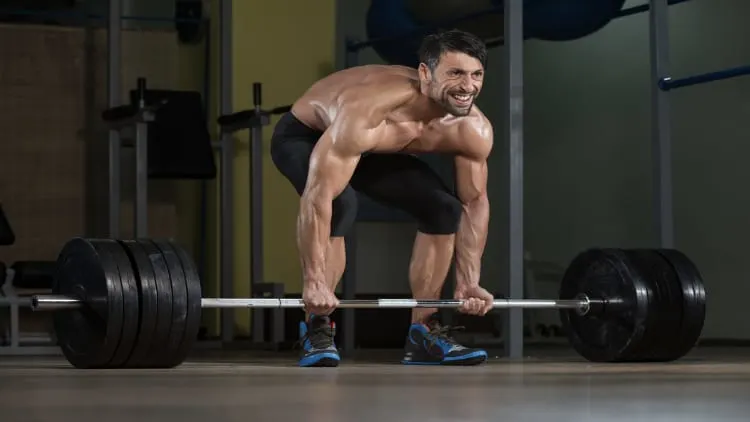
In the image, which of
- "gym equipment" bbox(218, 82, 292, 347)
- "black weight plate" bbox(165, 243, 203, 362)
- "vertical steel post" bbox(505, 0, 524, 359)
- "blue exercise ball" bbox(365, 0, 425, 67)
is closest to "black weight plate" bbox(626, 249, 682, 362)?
"vertical steel post" bbox(505, 0, 524, 359)

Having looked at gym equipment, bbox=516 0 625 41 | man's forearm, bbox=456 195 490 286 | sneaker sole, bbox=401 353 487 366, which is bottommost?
sneaker sole, bbox=401 353 487 366

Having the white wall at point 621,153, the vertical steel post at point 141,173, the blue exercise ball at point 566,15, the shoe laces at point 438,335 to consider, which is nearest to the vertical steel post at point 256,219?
the vertical steel post at point 141,173

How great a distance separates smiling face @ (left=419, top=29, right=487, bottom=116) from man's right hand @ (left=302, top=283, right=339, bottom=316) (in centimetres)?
56

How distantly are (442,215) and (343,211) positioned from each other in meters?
0.29

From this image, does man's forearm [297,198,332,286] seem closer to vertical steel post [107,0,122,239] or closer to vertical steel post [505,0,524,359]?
vertical steel post [505,0,524,359]

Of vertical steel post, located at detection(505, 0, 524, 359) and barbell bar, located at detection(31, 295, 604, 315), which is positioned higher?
vertical steel post, located at detection(505, 0, 524, 359)

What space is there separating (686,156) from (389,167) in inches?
114

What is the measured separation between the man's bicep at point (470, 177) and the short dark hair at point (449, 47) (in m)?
0.32

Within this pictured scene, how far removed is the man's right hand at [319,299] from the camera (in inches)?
139

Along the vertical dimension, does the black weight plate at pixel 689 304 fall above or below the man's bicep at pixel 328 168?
below

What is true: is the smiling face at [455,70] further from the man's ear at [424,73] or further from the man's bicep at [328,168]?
the man's bicep at [328,168]

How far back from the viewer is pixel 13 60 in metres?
6.21

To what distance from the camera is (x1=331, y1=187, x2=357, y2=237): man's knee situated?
3.75 metres

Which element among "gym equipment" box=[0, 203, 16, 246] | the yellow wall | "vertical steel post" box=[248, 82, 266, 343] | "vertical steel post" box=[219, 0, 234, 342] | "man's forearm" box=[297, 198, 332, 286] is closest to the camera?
"man's forearm" box=[297, 198, 332, 286]
